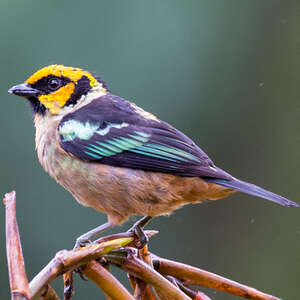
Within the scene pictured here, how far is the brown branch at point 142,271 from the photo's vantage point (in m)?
1.72

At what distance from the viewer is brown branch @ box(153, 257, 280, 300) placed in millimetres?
1854

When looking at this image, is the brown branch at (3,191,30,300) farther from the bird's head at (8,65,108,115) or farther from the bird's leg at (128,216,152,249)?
the bird's head at (8,65,108,115)

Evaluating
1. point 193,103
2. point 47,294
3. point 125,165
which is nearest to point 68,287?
point 47,294

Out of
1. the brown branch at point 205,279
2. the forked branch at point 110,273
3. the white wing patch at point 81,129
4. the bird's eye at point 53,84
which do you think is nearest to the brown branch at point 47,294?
the forked branch at point 110,273

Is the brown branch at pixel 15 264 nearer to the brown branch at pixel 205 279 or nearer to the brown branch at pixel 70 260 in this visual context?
the brown branch at pixel 70 260

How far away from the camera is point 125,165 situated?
3391 mm

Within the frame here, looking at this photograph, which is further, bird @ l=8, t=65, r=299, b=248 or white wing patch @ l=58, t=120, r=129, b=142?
white wing patch @ l=58, t=120, r=129, b=142

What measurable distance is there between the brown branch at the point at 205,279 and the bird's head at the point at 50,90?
79.8 inches

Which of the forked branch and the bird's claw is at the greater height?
the forked branch

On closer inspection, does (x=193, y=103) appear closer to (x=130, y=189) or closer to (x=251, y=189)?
(x=130, y=189)

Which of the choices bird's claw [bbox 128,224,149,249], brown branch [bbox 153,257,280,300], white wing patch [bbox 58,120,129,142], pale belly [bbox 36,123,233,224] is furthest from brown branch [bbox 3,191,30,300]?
white wing patch [bbox 58,120,129,142]

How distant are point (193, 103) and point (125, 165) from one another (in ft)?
8.58

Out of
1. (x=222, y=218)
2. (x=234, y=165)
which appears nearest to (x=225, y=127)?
(x=234, y=165)

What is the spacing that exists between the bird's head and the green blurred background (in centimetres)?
123
